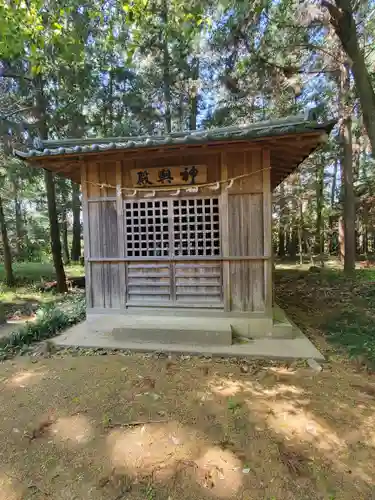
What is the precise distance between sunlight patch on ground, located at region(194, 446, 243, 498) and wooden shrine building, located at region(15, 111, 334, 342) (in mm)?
2388

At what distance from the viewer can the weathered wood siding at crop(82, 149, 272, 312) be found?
498 centimetres

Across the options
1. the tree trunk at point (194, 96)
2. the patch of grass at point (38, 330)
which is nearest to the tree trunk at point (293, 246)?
the tree trunk at point (194, 96)

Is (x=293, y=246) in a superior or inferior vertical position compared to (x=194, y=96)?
inferior

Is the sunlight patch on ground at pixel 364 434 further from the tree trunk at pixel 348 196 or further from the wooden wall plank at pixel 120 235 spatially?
the tree trunk at pixel 348 196

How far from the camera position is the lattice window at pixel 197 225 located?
519 cm

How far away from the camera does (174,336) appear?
4.74m

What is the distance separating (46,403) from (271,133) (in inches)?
175

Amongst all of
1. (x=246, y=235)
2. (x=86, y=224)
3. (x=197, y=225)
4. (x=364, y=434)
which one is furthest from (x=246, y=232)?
(x=364, y=434)

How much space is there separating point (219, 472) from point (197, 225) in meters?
3.69

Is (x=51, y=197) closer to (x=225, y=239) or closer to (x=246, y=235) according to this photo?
(x=225, y=239)

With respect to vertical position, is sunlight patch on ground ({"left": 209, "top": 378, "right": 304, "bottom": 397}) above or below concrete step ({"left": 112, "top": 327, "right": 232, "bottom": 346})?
below

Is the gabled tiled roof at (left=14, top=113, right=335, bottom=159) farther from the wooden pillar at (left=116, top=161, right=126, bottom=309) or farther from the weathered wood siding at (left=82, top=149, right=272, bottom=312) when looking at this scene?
the wooden pillar at (left=116, top=161, right=126, bottom=309)

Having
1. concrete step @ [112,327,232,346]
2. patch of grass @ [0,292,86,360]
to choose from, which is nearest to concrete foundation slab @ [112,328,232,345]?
concrete step @ [112,327,232,346]

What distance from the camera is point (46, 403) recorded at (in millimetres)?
3230
